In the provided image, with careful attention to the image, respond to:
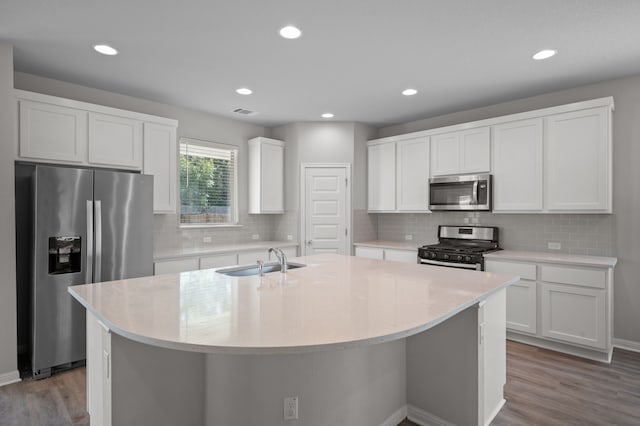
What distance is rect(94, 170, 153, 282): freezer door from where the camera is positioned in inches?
123

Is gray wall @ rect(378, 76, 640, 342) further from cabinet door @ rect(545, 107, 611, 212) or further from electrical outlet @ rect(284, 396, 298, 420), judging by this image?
electrical outlet @ rect(284, 396, 298, 420)

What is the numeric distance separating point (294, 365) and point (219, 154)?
12.9ft

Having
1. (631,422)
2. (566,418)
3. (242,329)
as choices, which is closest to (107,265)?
(242,329)

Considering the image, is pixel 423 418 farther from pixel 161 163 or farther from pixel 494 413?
pixel 161 163

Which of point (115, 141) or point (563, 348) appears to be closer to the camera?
point (563, 348)

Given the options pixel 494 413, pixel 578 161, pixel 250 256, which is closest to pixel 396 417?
pixel 494 413

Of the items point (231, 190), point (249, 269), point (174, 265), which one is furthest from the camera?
point (231, 190)

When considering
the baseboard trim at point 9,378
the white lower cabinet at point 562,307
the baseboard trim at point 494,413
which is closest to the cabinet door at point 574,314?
the white lower cabinet at point 562,307

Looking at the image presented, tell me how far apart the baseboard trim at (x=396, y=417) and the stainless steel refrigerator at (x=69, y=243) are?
261cm

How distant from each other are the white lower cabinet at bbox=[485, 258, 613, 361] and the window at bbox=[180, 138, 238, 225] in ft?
12.0

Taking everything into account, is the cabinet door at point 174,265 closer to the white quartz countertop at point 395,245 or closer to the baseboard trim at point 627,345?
the white quartz countertop at point 395,245

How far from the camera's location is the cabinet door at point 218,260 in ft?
13.4

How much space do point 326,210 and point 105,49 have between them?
3.27m

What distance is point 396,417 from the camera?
86.2 inches
